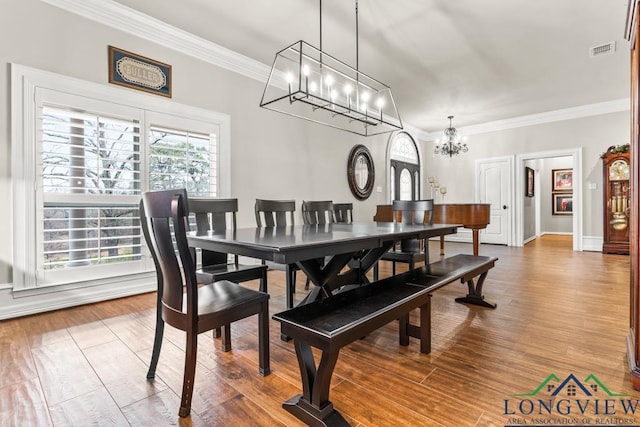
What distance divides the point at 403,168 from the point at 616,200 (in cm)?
378

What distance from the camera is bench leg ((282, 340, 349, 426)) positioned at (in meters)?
1.25

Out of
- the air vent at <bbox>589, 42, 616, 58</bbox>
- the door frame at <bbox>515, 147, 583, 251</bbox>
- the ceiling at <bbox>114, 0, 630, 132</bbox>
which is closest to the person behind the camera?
the ceiling at <bbox>114, 0, 630, 132</bbox>

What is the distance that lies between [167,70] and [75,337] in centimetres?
266

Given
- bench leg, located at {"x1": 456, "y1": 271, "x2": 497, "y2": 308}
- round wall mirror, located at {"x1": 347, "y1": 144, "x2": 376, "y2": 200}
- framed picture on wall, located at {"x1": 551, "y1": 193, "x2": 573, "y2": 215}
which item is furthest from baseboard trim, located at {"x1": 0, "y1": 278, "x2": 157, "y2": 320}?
framed picture on wall, located at {"x1": 551, "y1": 193, "x2": 573, "y2": 215}

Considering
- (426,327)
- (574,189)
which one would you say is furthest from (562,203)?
(426,327)

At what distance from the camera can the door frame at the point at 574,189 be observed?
598 centimetres

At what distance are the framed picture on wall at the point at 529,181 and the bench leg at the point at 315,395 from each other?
25.0 feet

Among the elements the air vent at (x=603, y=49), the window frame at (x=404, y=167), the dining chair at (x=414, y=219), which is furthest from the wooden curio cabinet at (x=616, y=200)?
the dining chair at (x=414, y=219)

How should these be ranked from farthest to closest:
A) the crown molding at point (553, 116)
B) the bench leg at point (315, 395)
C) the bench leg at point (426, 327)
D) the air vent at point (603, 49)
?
the crown molding at point (553, 116) → the air vent at point (603, 49) → the bench leg at point (426, 327) → the bench leg at point (315, 395)

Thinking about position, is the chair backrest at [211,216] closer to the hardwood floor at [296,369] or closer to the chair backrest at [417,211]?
the hardwood floor at [296,369]

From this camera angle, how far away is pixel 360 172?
5.99 meters

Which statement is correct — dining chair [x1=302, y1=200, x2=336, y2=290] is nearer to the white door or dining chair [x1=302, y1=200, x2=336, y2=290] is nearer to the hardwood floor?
the hardwood floor

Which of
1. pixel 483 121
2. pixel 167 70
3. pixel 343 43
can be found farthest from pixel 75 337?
pixel 483 121

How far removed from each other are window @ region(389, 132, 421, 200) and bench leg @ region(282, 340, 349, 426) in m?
5.73
